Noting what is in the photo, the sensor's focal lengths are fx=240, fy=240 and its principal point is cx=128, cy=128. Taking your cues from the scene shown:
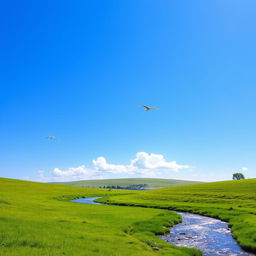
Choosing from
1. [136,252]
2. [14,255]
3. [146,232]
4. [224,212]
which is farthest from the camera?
[224,212]

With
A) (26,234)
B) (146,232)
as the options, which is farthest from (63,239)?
(146,232)

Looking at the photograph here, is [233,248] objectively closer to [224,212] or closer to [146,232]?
[146,232]

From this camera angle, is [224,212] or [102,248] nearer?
[102,248]

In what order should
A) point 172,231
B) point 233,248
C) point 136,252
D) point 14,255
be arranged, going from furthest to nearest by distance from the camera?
point 172,231 < point 233,248 < point 136,252 < point 14,255

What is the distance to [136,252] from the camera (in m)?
17.7

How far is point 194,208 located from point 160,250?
108 feet

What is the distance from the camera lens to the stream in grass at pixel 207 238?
21.2 metres

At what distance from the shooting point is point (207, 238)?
85.2ft

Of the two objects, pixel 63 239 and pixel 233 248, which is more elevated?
pixel 63 239

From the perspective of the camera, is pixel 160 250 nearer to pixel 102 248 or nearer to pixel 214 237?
pixel 102 248

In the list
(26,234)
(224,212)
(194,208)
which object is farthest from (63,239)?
(194,208)

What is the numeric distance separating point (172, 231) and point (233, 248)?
28.8 feet

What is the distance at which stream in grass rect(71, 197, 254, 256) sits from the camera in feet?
69.5

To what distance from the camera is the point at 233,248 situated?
71.6 feet
